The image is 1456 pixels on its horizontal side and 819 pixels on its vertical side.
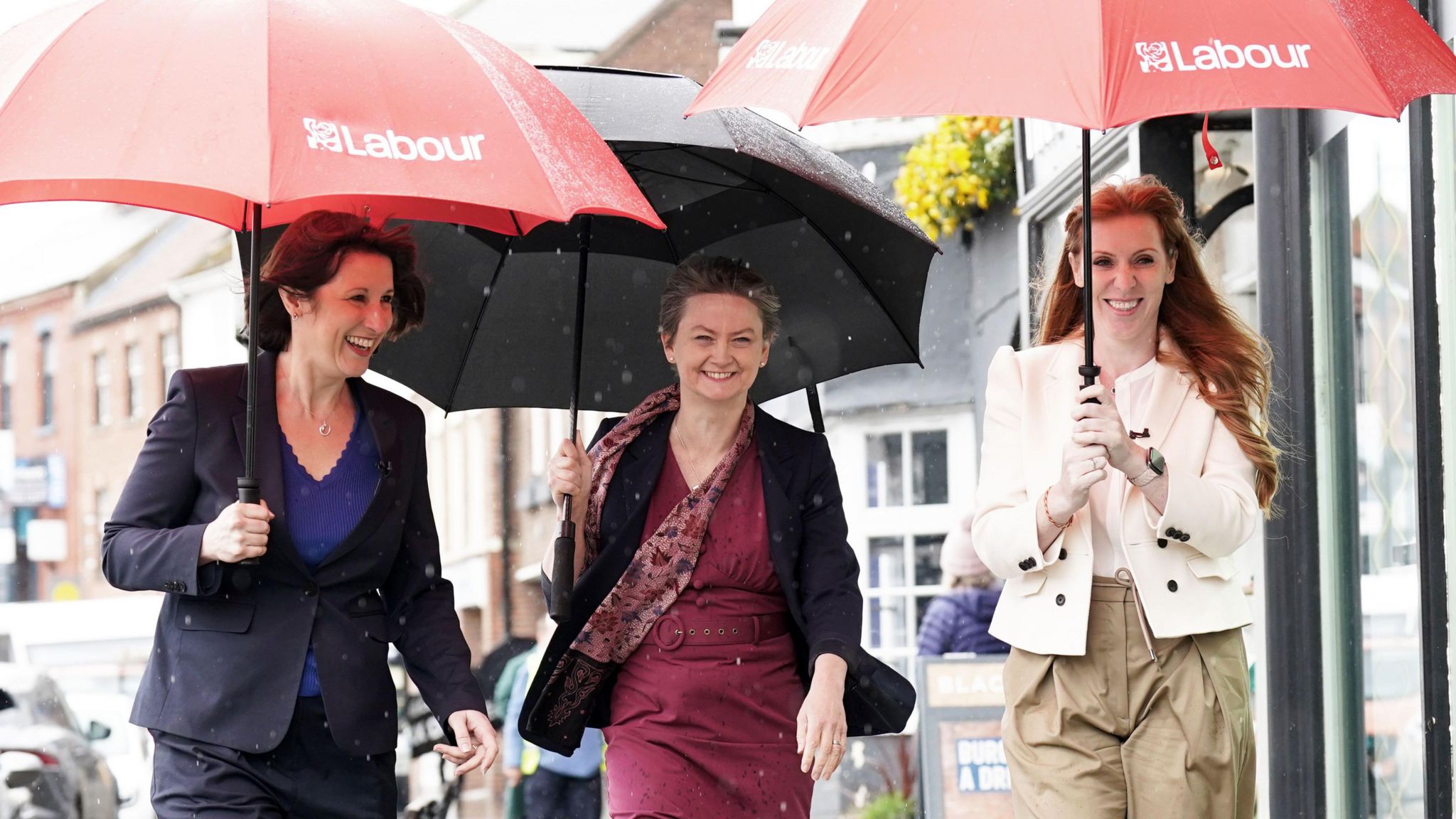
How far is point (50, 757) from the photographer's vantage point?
35.4 ft

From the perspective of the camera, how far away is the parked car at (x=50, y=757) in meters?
10.6

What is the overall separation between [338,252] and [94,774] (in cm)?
799

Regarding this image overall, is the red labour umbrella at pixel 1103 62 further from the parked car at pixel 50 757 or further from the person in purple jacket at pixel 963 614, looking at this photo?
the parked car at pixel 50 757

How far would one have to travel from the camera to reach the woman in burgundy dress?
14.3 ft

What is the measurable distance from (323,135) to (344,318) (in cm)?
69

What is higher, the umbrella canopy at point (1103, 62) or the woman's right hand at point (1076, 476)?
the umbrella canopy at point (1103, 62)

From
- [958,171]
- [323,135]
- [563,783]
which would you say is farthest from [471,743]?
[958,171]

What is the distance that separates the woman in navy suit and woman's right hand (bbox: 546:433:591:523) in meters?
0.40

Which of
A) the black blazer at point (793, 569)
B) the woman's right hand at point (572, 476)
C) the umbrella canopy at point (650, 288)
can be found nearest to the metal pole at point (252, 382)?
the woman's right hand at point (572, 476)

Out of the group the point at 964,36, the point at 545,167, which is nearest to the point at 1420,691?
the point at 964,36

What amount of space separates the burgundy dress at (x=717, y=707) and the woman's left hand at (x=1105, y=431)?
967 millimetres

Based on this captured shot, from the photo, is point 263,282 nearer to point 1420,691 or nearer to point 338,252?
point 338,252

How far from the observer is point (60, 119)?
3.35 m

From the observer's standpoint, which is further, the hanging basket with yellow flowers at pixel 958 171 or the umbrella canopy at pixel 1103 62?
the hanging basket with yellow flowers at pixel 958 171
